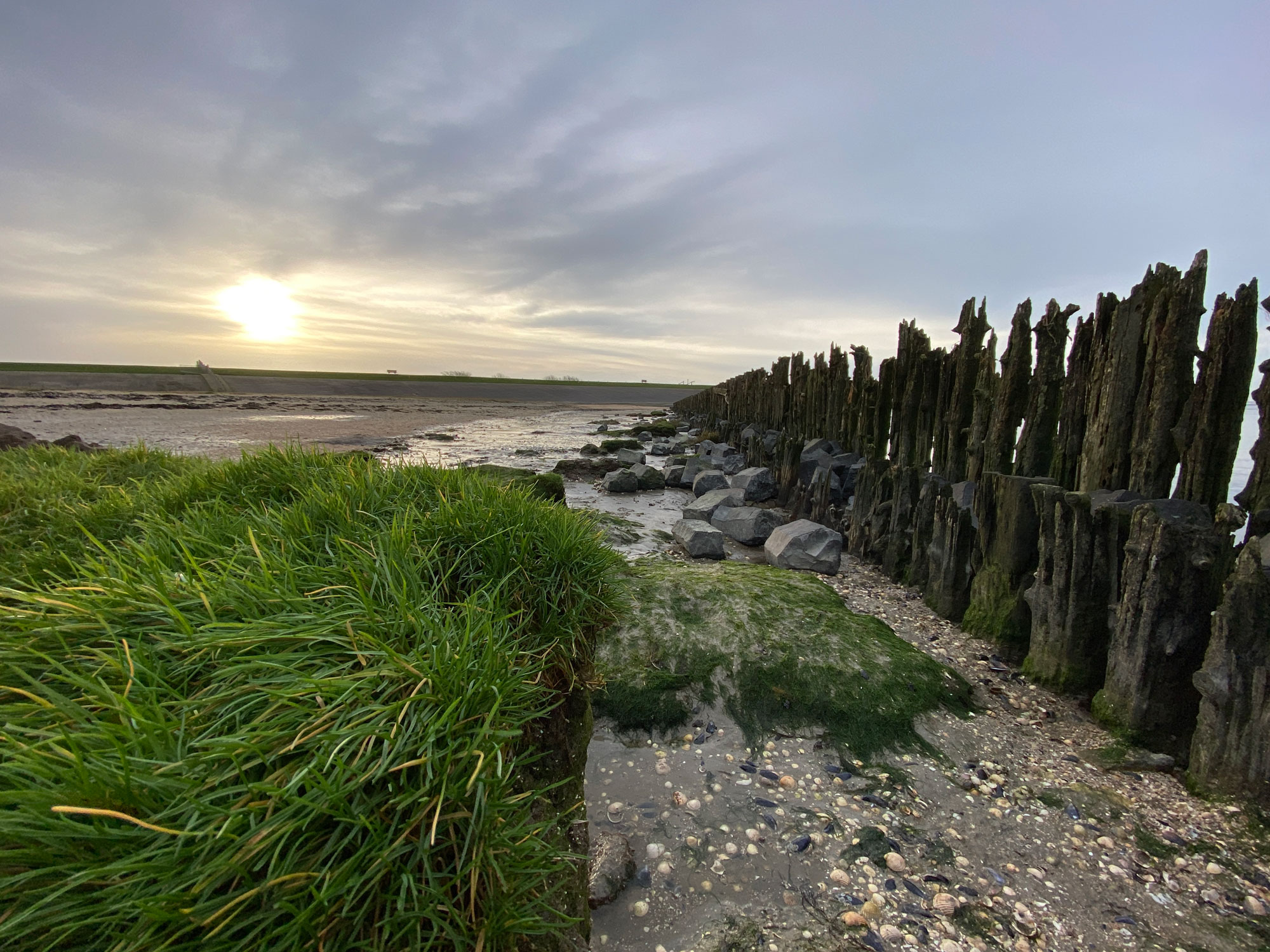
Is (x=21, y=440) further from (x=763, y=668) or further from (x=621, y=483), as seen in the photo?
(x=763, y=668)

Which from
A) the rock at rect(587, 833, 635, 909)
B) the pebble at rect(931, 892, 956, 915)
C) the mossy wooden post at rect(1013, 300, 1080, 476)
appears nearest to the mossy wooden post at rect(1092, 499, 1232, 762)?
the mossy wooden post at rect(1013, 300, 1080, 476)

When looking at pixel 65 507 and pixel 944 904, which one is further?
pixel 65 507

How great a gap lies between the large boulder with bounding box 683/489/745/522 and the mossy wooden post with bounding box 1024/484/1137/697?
588cm

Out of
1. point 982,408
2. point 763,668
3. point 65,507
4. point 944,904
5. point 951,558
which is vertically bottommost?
point 944,904

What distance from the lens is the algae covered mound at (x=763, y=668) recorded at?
4.13 meters

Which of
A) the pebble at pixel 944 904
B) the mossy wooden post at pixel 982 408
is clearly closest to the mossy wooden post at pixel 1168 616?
the pebble at pixel 944 904

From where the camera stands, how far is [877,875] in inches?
114

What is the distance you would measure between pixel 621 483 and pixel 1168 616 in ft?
34.4

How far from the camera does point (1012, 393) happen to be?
20.1ft

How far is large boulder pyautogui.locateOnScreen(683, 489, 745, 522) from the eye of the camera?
1062 cm

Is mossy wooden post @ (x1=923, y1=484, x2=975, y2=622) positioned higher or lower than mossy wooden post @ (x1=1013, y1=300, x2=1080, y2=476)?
lower

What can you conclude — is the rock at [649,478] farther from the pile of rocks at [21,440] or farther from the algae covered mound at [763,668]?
the pile of rocks at [21,440]

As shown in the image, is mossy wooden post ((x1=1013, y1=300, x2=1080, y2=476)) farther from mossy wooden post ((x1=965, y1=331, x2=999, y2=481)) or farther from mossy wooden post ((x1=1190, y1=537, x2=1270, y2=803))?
mossy wooden post ((x1=1190, y1=537, x2=1270, y2=803))

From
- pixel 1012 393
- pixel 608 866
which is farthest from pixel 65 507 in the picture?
pixel 1012 393
